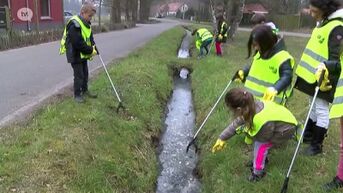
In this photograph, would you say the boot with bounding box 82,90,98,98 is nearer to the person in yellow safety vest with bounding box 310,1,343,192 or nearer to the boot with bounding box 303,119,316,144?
the boot with bounding box 303,119,316,144

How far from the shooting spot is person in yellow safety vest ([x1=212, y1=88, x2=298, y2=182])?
15.8 ft

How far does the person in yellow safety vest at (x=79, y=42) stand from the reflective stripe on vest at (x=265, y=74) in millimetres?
3060

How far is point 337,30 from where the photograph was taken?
5.04 meters

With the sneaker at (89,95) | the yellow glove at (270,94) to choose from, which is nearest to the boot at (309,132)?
the yellow glove at (270,94)

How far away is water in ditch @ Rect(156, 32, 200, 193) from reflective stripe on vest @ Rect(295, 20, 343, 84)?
7.15 ft

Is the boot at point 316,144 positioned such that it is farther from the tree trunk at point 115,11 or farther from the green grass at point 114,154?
the tree trunk at point 115,11

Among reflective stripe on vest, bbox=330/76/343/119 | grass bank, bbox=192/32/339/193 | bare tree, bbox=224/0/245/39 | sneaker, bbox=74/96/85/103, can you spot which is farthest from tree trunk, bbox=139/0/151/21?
reflective stripe on vest, bbox=330/76/343/119

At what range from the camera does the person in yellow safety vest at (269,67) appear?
5.35 meters

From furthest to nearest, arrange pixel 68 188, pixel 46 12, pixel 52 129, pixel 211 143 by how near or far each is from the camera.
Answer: pixel 46 12
pixel 211 143
pixel 52 129
pixel 68 188

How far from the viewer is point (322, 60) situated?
208 inches

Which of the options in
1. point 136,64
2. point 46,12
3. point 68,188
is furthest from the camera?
point 46,12

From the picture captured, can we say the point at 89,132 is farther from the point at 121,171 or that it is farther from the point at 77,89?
the point at 77,89

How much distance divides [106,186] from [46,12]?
99.5ft

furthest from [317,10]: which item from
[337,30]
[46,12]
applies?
[46,12]
